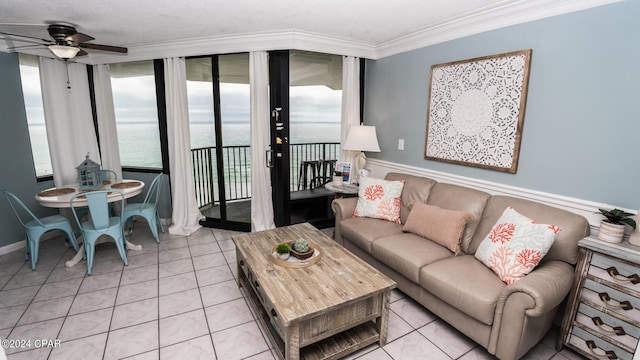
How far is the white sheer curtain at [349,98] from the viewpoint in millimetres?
4000

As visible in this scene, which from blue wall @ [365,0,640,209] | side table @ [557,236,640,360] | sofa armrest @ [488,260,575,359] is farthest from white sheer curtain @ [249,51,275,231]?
side table @ [557,236,640,360]

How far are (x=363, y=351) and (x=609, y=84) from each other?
97.1 inches

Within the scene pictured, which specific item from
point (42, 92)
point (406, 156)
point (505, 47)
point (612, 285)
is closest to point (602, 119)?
point (505, 47)

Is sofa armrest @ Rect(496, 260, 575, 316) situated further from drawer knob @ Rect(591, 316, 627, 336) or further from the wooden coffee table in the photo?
the wooden coffee table

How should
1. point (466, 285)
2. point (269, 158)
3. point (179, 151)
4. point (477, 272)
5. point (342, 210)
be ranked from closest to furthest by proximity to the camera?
point (466, 285) → point (477, 272) → point (342, 210) → point (269, 158) → point (179, 151)

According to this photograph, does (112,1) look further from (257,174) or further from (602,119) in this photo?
(602,119)

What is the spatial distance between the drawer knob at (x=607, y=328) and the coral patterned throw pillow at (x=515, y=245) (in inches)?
17.5

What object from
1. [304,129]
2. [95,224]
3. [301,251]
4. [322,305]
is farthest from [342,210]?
[95,224]

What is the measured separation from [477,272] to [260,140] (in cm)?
275

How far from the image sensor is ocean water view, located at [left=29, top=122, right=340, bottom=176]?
3.90 metres

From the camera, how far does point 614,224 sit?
1903mm

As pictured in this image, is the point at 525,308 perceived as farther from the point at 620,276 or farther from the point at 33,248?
the point at 33,248

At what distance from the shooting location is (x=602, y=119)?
2.09 metres

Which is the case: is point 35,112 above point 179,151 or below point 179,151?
above
